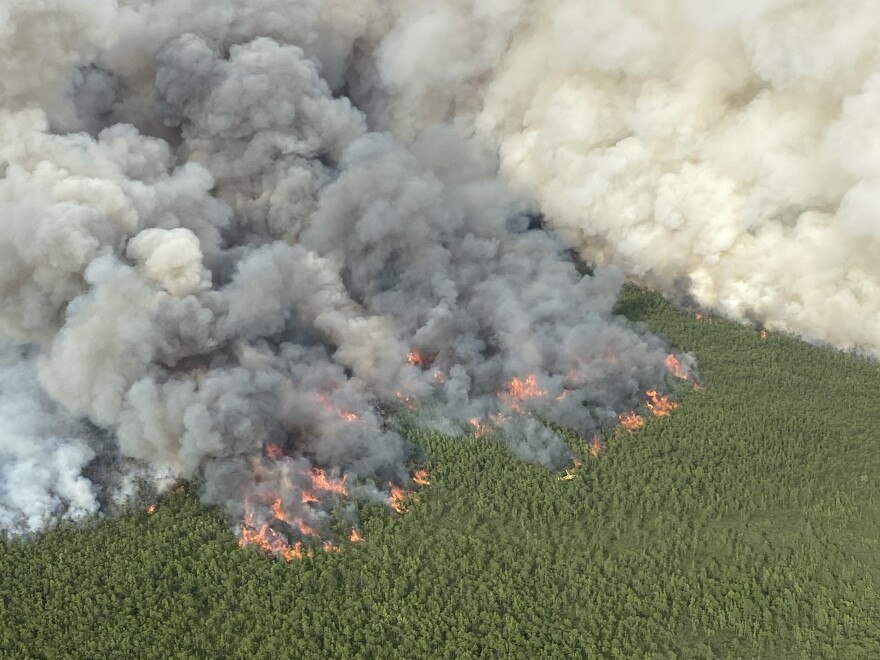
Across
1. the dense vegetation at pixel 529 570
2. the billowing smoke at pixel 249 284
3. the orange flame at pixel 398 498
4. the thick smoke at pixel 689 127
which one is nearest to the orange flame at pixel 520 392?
the billowing smoke at pixel 249 284

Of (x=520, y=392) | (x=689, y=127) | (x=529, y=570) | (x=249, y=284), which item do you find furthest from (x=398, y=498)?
(x=689, y=127)

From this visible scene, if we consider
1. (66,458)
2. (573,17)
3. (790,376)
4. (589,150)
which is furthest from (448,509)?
(573,17)

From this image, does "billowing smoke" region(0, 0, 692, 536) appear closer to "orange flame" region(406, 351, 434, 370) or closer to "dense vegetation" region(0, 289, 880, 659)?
"orange flame" region(406, 351, 434, 370)

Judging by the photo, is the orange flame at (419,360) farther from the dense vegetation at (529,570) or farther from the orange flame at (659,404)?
the orange flame at (659,404)

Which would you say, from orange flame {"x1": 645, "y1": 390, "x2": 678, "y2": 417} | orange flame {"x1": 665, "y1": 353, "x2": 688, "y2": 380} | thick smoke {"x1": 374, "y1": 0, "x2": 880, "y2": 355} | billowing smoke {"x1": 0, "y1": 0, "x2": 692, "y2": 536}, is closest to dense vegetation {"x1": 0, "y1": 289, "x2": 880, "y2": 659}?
orange flame {"x1": 645, "y1": 390, "x2": 678, "y2": 417}

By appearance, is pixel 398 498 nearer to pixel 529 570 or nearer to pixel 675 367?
pixel 529 570

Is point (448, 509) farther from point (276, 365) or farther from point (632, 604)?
point (276, 365)

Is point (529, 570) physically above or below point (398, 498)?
above
